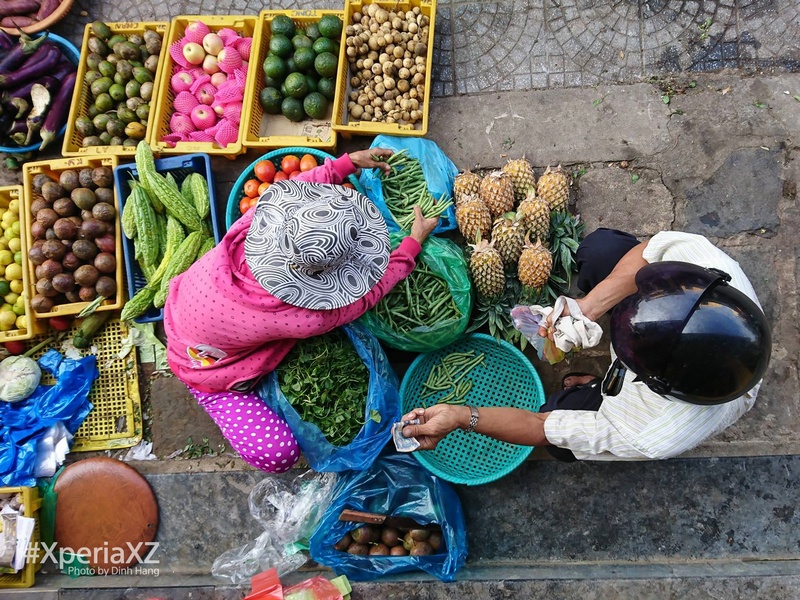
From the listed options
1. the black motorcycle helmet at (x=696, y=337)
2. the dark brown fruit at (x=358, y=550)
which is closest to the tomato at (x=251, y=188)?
the dark brown fruit at (x=358, y=550)

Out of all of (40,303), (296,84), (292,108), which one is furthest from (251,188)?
(40,303)

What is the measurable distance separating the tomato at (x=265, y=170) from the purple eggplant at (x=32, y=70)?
174 centimetres

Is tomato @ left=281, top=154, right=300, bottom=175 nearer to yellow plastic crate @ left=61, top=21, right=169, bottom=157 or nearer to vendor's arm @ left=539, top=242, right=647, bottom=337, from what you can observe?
yellow plastic crate @ left=61, top=21, right=169, bottom=157

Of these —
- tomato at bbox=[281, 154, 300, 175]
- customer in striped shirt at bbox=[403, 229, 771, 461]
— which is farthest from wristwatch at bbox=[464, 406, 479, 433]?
tomato at bbox=[281, 154, 300, 175]

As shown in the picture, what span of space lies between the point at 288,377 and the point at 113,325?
1.54 m

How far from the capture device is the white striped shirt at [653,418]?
2107mm

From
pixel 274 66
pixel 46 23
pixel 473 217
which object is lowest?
pixel 473 217

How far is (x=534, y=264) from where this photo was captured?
2.94 metres

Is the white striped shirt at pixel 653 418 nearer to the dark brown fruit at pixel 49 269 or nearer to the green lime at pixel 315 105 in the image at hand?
the green lime at pixel 315 105

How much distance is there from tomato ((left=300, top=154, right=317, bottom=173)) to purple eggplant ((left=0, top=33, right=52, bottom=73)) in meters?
2.10

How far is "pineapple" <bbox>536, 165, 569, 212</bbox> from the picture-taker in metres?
3.16

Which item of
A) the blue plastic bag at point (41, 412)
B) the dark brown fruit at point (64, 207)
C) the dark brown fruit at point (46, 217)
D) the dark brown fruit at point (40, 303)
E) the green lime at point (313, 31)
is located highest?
the green lime at point (313, 31)

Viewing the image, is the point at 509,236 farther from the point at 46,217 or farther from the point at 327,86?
the point at 46,217

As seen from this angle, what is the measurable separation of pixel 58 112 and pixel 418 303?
2.86 meters
